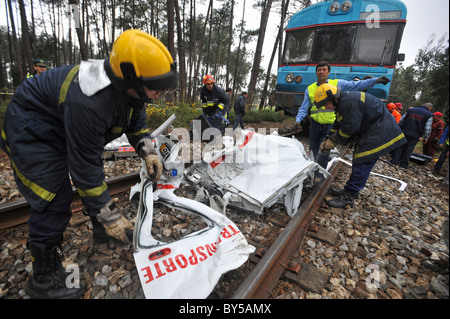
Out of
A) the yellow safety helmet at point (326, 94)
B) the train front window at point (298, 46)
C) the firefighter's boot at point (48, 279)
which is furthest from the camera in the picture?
the train front window at point (298, 46)

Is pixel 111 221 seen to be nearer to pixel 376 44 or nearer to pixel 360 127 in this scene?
Result: pixel 360 127

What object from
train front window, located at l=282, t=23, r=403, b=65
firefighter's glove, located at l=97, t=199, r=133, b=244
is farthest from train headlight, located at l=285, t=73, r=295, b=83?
firefighter's glove, located at l=97, t=199, r=133, b=244

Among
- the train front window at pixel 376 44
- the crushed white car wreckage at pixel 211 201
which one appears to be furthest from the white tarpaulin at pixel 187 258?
the train front window at pixel 376 44

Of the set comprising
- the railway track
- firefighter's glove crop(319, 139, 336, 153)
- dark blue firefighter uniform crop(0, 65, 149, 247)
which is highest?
dark blue firefighter uniform crop(0, 65, 149, 247)

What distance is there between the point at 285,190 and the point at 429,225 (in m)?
2.09

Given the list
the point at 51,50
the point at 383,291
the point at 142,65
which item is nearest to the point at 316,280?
the point at 383,291

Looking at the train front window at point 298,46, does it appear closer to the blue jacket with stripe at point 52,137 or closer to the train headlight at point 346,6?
the train headlight at point 346,6

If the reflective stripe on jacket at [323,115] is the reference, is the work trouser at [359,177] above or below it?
below

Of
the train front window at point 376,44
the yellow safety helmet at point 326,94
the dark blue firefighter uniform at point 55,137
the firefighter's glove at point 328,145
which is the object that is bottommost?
the firefighter's glove at point 328,145

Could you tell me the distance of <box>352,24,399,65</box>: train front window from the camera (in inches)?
216

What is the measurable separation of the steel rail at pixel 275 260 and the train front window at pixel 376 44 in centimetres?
486

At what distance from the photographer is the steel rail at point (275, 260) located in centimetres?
167

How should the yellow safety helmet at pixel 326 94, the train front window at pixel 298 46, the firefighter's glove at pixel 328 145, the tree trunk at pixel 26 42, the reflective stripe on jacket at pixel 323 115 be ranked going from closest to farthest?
1. the yellow safety helmet at pixel 326 94
2. the firefighter's glove at pixel 328 145
3. the reflective stripe on jacket at pixel 323 115
4. the train front window at pixel 298 46
5. the tree trunk at pixel 26 42

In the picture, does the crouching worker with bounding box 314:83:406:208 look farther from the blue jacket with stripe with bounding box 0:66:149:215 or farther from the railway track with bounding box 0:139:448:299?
the blue jacket with stripe with bounding box 0:66:149:215
